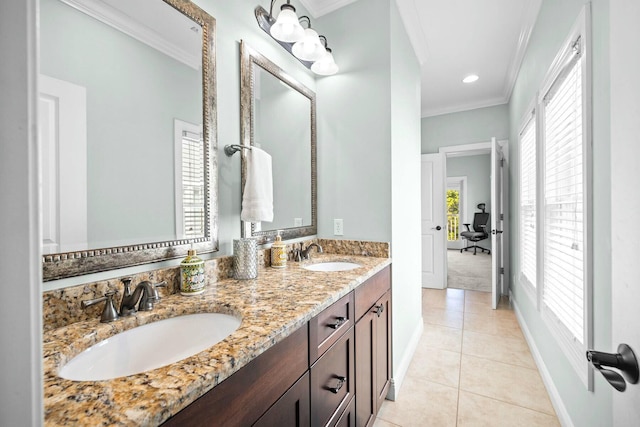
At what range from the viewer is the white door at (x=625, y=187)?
48 centimetres

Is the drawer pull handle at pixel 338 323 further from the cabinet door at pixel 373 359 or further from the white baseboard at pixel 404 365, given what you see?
the white baseboard at pixel 404 365

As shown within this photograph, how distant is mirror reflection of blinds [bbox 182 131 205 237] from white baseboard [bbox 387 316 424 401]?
157 cm

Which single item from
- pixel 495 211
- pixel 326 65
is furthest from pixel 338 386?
pixel 495 211

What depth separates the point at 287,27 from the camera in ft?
4.95

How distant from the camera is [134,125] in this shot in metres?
1.02

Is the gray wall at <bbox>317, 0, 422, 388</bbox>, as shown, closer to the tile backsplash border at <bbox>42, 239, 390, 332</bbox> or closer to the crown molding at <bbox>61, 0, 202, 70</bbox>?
the tile backsplash border at <bbox>42, 239, 390, 332</bbox>

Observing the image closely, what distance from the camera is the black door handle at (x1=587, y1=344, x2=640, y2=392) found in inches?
18.6

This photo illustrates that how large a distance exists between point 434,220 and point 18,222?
4417 mm

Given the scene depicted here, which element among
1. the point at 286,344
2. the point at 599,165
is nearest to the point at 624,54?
the point at 599,165

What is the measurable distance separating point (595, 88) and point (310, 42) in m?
1.37

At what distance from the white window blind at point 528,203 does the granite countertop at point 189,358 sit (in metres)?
2.02

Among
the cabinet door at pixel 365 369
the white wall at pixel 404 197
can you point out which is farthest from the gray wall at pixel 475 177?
the cabinet door at pixel 365 369

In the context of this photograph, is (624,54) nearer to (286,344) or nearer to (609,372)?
(609,372)

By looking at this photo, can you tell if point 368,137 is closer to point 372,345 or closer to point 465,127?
point 372,345
